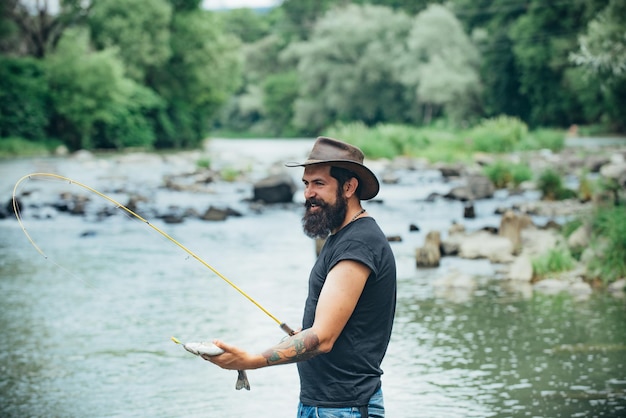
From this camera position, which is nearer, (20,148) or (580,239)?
(580,239)

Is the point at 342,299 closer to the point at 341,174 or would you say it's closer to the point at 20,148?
the point at 341,174

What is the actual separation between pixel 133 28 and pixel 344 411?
54.3 metres

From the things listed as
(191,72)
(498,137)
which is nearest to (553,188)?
(498,137)

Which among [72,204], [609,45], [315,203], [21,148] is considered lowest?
[21,148]

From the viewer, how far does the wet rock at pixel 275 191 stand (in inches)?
961

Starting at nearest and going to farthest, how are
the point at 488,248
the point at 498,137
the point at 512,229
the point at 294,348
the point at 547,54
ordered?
the point at 294,348 < the point at 488,248 < the point at 512,229 < the point at 498,137 < the point at 547,54

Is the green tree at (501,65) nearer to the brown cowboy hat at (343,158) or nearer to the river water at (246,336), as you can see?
the river water at (246,336)

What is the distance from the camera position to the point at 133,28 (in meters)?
55.8

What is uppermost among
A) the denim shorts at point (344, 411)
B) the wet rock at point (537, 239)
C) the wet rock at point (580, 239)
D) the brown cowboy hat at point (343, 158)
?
the brown cowboy hat at point (343, 158)

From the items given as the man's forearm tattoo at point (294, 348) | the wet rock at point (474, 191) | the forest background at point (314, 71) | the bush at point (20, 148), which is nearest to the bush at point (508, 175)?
the wet rock at point (474, 191)

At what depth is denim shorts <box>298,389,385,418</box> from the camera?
3.55 m

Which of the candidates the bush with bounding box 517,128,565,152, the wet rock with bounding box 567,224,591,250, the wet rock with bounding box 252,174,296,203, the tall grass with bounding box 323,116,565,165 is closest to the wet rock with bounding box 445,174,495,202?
the wet rock with bounding box 252,174,296,203

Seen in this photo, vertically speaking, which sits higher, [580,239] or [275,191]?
[580,239]

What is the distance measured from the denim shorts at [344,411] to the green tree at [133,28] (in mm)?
52230
